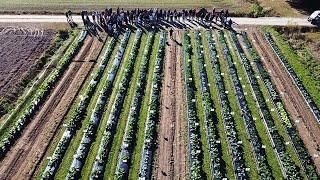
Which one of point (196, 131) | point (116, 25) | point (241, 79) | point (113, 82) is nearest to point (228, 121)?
point (196, 131)

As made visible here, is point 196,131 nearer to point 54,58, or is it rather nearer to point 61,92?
point 61,92

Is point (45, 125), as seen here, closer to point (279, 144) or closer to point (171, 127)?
point (171, 127)

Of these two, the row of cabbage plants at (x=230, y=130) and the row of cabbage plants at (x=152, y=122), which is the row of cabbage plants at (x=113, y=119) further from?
the row of cabbage plants at (x=230, y=130)

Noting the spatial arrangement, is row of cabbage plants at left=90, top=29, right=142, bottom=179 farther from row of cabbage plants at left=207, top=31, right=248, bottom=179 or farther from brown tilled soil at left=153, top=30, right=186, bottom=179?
row of cabbage plants at left=207, top=31, right=248, bottom=179

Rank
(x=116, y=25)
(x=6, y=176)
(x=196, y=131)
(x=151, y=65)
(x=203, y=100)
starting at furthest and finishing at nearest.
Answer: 1. (x=116, y=25)
2. (x=151, y=65)
3. (x=203, y=100)
4. (x=196, y=131)
5. (x=6, y=176)

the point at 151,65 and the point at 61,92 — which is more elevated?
the point at 151,65

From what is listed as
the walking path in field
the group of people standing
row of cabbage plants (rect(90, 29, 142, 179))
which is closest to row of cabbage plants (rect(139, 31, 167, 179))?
row of cabbage plants (rect(90, 29, 142, 179))

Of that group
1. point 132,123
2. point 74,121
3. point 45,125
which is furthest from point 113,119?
point 45,125
